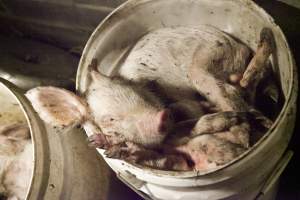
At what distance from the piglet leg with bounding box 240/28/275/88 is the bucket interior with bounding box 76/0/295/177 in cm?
2

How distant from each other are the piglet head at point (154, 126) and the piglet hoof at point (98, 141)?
0.09 metres

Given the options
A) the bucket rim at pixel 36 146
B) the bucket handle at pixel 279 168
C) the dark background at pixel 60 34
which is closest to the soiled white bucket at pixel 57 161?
the bucket rim at pixel 36 146

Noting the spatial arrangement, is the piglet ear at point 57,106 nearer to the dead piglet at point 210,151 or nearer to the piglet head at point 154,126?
the piglet head at point 154,126

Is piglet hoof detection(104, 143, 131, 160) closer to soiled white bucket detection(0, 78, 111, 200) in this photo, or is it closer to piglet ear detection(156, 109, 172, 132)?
piglet ear detection(156, 109, 172, 132)

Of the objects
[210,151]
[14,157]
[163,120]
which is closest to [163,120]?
[163,120]

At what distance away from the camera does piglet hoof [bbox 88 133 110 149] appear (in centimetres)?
105

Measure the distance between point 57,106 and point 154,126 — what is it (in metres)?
0.26

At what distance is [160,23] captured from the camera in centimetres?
138

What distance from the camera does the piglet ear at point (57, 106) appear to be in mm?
1158

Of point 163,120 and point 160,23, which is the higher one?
point 160,23

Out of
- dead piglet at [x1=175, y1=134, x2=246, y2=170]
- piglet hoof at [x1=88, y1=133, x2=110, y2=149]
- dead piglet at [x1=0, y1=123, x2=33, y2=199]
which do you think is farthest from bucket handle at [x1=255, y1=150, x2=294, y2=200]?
dead piglet at [x1=0, y1=123, x2=33, y2=199]

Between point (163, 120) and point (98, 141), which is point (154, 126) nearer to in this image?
point (163, 120)

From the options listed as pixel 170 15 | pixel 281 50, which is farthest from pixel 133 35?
pixel 281 50

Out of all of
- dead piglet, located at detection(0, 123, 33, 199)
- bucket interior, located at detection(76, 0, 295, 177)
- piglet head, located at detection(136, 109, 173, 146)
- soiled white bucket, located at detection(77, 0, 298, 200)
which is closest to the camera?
soiled white bucket, located at detection(77, 0, 298, 200)
